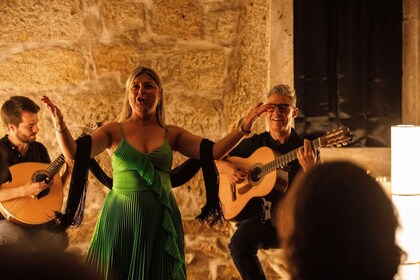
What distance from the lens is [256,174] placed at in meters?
3.47

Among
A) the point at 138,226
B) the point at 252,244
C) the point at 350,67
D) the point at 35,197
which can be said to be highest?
the point at 350,67

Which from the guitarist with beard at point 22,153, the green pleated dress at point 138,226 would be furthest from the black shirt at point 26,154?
the green pleated dress at point 138,226

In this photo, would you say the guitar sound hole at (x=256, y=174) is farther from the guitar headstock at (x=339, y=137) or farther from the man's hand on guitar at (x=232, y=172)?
the guitar headstock at (x=339, y=137)

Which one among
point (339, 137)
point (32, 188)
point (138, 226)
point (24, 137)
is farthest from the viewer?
point (24, 137)

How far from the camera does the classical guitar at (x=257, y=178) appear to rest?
3.30 meters

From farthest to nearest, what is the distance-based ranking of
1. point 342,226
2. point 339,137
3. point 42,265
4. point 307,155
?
point 307,155 → point 339,137 → point 342,226 → point 42,265

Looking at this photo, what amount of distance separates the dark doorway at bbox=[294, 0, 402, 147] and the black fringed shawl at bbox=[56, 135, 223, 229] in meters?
1.24

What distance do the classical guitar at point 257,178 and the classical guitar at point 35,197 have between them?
91cm

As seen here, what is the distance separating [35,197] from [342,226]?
264 centimetres

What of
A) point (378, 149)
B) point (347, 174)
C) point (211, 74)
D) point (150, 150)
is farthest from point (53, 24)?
point (347, 174)

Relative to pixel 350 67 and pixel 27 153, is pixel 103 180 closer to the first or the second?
pixel 27 153

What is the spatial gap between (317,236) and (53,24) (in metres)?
3.46

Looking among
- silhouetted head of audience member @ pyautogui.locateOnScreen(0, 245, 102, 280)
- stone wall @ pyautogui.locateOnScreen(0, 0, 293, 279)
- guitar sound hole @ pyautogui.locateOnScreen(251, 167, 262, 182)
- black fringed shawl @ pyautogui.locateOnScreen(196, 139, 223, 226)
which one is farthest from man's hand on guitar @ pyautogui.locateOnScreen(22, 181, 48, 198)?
silhouetted head of audience member @ pyautogui.locateOnScreen(0, 245, 102, 280)

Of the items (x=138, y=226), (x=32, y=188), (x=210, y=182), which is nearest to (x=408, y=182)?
(x=210, y=182)
